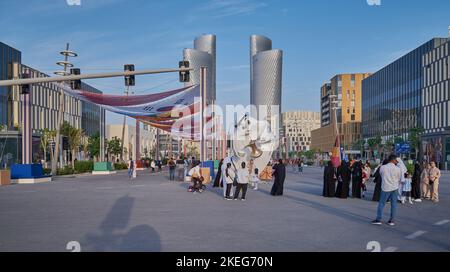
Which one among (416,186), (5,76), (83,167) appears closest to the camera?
(416,186)

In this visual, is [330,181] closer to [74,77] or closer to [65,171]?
[74,77]

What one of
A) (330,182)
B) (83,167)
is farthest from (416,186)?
(83,167)

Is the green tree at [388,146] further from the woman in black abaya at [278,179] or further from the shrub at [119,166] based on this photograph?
the woman in black abaya at [278,179]

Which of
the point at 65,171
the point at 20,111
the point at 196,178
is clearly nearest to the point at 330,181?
the point at 196,178

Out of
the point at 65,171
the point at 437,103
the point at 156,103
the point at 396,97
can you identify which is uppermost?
the point at 396,97

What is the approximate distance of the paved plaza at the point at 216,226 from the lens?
31.7 ft

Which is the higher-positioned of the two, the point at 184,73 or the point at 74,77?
the point at 184,73

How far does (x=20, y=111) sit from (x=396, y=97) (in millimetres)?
64923

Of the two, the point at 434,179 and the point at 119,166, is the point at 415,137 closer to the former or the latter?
the point at 119,166

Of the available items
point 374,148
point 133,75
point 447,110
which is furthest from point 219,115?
point 374,148

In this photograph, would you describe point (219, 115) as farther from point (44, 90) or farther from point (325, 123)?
point (325, 123)

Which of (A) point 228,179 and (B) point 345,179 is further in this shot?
(B) point 345,179

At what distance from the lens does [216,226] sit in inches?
482

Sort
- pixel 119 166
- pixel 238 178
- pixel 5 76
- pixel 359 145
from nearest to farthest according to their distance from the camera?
1. pixel 238 178
2. pixel 119 166
3. pixel 5 76
4. pixel 359 145
